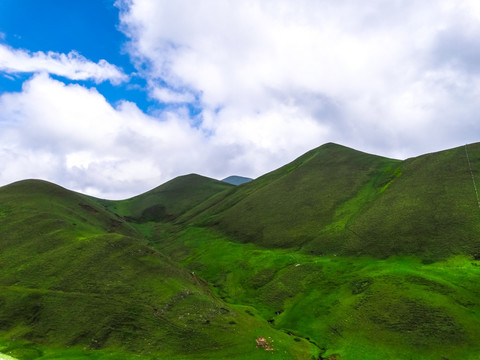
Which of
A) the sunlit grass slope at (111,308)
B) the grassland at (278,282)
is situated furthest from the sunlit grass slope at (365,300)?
the sunlit grass slope at (111,308)

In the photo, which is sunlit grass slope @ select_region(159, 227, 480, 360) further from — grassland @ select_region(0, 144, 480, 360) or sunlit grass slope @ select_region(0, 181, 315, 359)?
sunlit grass slope @ select_region(0, 181, 315, 359)

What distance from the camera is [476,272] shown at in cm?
7088

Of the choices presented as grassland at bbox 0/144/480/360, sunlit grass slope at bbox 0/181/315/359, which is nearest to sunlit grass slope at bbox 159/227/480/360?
grassland at bbox 0/144/480/360

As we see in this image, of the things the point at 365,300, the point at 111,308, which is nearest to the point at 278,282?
the point at 365,300

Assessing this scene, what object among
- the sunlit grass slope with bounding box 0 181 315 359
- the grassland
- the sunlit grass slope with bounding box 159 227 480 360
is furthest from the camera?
Result: the grassland

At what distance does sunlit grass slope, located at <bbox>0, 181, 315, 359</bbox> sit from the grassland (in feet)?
1.00

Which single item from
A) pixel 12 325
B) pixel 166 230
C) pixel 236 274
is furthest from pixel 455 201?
pixel 166 230

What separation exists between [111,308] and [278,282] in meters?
45.0

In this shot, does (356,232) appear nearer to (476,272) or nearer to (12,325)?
(476,272)

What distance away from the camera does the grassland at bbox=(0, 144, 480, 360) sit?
5631 cm

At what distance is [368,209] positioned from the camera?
116 metres

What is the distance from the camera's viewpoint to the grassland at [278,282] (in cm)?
5631

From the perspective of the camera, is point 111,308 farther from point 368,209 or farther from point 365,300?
point 368,209

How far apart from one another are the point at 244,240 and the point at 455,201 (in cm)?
7832
